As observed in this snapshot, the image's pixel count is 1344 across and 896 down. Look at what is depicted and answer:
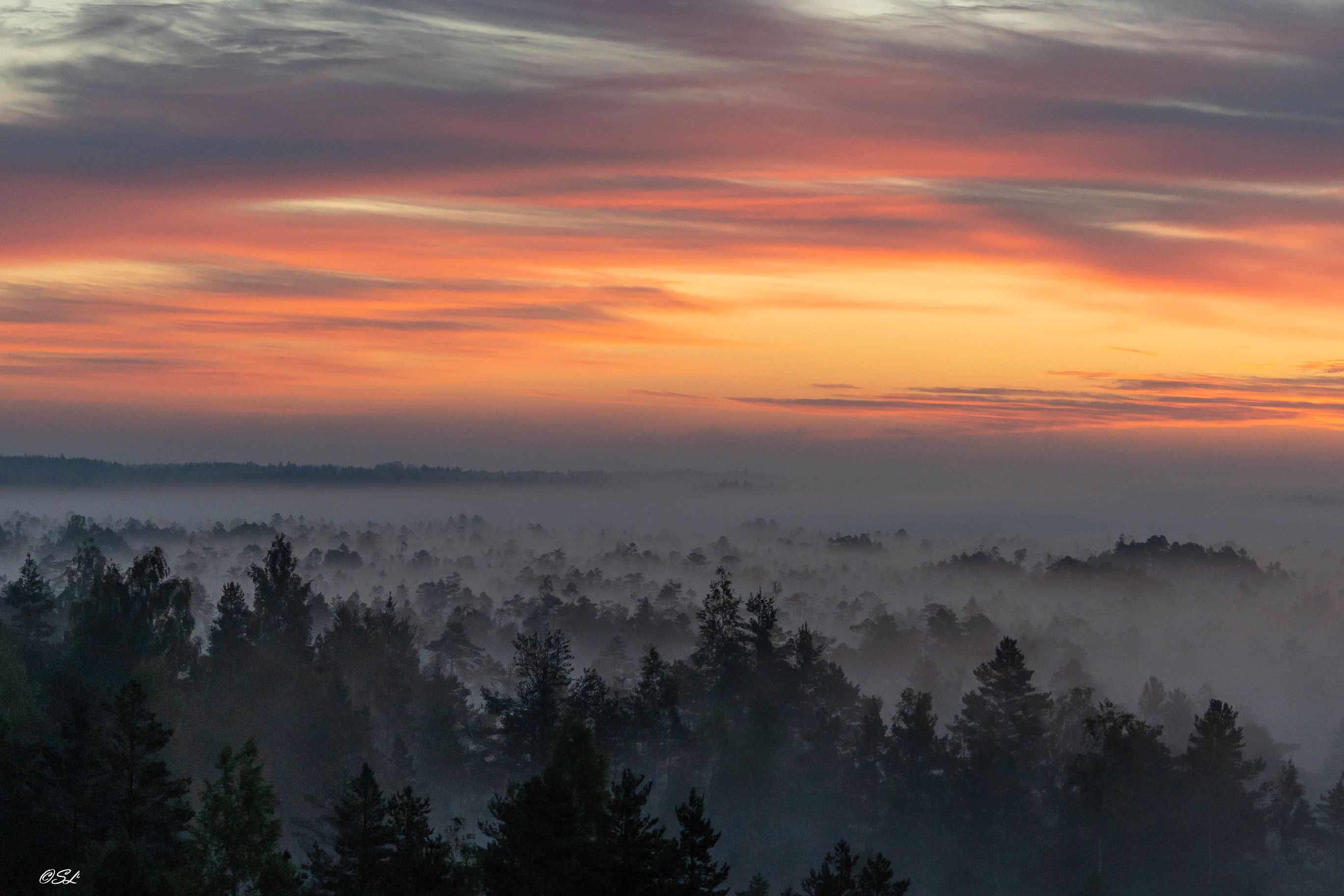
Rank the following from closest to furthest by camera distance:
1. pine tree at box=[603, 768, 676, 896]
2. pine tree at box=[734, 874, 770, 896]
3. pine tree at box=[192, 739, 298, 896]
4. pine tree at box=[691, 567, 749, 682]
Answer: pine tree at box=[603, 768, 676, 896] → pine tree at box=[192, 739, 298, 896] → pine tree at box=[734, 874, 770, 896] → pine tree at box=[691, 567, 749, 682]

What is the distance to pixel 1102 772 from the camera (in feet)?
197

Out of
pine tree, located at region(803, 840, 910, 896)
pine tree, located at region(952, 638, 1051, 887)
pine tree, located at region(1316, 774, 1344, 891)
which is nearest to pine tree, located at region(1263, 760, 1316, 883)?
pine tree, located at region(1316, 774, 1344, 891)

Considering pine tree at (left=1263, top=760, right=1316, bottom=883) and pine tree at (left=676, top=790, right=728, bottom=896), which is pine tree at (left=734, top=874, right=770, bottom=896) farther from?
pine tree at (left=1263, top=760, right=1316, bottom=883)

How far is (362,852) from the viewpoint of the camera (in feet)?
111

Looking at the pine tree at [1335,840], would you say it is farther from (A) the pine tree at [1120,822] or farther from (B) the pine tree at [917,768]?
(B) the pine tree at [917,768]

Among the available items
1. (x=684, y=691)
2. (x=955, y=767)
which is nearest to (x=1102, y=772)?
(x=955, y=767)

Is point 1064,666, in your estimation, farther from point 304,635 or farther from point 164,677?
point 164,677

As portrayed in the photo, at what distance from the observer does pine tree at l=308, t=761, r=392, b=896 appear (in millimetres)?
33594

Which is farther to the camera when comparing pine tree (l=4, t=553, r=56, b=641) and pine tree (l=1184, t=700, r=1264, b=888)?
pine tree (l=4, t=553, r=56, b=641)

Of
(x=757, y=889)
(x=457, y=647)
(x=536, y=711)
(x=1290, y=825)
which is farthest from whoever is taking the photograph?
(x=457, y=647)

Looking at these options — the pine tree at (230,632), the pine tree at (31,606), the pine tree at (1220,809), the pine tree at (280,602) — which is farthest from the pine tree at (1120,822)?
the pine tree at (31,606)

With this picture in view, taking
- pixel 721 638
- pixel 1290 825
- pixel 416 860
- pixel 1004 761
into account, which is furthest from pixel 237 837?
pixel 1290 825

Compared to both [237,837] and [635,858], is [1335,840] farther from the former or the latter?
[237,837]

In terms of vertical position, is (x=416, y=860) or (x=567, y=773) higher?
(x=567, y=773)
